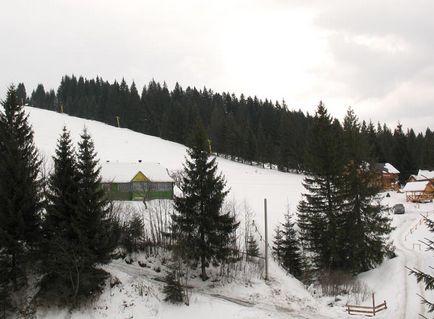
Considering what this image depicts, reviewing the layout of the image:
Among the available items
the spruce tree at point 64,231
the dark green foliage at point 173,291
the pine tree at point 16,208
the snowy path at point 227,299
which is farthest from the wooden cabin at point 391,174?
the pine tree at point 16,208

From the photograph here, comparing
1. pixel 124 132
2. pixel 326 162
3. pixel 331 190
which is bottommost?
pixel 331 190

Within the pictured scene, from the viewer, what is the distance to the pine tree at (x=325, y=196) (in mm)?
35438

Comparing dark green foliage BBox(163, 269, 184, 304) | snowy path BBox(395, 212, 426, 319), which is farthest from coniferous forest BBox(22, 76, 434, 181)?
dark green foliage BBox(163, 269, 184, 304)

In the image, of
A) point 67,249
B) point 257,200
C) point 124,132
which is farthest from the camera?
point 124,132

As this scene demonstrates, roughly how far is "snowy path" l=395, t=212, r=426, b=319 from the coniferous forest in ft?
99.6

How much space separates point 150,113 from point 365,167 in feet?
286

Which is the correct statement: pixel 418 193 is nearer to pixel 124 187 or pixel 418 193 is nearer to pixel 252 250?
pixel 252 250

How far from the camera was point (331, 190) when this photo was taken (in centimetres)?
3656

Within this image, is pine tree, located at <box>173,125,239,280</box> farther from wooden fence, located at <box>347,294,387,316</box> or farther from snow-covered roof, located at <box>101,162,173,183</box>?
snow-covered roof, located at <box>101,162,173,183</box>

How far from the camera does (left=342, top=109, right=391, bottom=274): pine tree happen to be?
Result: 113 ft

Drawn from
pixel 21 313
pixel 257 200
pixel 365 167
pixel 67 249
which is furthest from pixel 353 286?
pixel 257 200

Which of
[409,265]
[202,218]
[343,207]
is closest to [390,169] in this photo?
[343,207]

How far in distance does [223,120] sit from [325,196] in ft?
218

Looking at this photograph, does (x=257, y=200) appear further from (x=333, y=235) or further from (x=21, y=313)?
(x=21, y=313)
